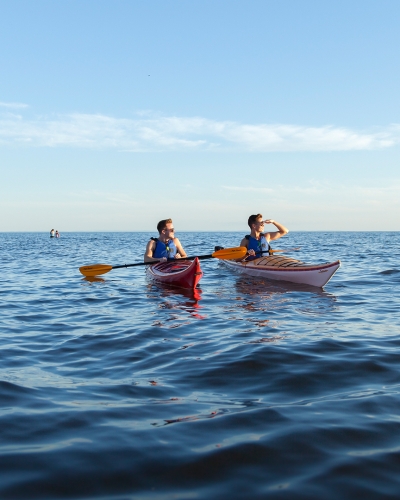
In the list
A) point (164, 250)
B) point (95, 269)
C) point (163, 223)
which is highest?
point (163, 223)

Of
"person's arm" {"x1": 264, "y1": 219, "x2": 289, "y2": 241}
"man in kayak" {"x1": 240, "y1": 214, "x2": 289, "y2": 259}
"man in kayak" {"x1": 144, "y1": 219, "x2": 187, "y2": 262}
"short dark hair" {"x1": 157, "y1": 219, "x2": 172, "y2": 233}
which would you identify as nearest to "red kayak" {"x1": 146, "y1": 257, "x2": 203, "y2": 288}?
"man in kayak" {"x1": 144, "y1": 219, "x2": 187, "y2": 262}

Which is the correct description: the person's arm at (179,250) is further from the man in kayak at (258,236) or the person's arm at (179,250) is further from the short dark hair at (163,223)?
the man in kayak at (258,236)

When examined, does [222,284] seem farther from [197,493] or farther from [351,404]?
[197,493]

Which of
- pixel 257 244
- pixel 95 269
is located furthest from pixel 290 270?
pixel 95 269

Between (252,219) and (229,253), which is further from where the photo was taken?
(252,219)

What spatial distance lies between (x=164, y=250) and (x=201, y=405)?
9.16 metres

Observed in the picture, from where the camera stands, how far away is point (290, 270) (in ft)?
38.0

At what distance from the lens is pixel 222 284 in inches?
484

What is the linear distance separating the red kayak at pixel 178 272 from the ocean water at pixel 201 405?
2448 millimetres

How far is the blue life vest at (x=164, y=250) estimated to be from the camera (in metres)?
12.7

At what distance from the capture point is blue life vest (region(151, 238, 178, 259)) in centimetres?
1270

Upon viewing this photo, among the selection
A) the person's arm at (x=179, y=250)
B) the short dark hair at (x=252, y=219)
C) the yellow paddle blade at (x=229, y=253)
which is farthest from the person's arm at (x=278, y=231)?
the person's arm at (x=179, y=250)

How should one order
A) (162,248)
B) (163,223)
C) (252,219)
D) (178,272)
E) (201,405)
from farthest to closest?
1. (252,219)
2. (162,248)
3. (163,223)
4. (178,272)
5. (201,405)

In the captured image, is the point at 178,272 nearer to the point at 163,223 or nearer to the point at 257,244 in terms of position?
the point at 163,223
